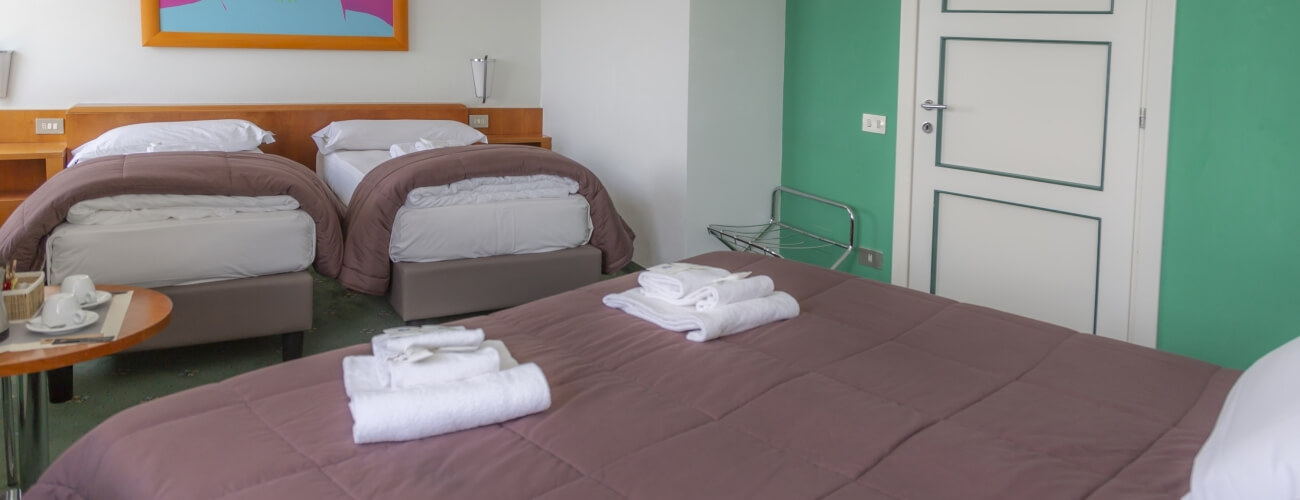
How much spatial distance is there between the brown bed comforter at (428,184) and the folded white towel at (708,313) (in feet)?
4.48

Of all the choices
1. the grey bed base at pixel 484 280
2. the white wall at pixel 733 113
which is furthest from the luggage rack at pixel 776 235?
the grey bed base at pixel 484 280

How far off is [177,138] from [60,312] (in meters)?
2.28

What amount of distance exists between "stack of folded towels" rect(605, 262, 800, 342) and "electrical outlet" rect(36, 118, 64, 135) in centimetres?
340

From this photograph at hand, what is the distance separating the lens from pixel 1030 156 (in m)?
3.38

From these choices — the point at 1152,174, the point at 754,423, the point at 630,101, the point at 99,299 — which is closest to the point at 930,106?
the point at 1152,174

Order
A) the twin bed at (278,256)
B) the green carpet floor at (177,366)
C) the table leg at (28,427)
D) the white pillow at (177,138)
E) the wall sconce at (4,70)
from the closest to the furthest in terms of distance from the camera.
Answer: the table leg at (28,427) → the green carpet floor at (177,366) → the twin bed at (278,256) → the white pillow at (177,138) → the wall sconce at (4,70)

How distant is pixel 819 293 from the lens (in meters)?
2.53

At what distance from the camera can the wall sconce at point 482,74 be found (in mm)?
5305

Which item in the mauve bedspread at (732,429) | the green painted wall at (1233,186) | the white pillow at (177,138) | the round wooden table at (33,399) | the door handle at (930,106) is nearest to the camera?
the mauve bedspread at (732,429)

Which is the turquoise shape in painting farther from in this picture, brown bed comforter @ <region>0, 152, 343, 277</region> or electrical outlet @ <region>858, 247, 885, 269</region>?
electrical outlet @ <region>858, 247, 885, 269</region>

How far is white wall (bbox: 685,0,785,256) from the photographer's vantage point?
4.21 m

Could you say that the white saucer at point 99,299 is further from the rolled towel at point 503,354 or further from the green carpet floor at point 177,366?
the rolled towel at point 503,354

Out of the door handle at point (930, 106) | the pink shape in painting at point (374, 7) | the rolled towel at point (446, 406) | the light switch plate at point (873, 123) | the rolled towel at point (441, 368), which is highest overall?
the pink shape in painting at point (374, 7)

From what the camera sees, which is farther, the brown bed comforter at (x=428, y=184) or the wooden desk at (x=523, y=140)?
the wooden desk at (x=523, y=140)
